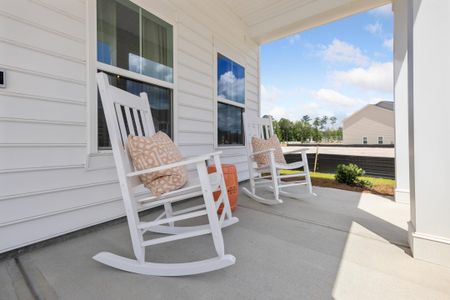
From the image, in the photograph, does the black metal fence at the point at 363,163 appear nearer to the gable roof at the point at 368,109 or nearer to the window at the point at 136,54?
the window at the point at 136,54

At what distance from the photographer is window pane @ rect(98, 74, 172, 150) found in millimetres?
1948

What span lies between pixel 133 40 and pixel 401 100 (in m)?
2.96

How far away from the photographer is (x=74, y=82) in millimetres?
1746

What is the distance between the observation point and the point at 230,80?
12.1 feet

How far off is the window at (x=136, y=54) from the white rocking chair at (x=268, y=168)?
107 cm

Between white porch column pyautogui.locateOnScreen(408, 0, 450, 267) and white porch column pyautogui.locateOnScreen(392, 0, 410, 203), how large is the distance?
1446 mm

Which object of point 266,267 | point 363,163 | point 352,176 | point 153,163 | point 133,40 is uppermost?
point 133,40

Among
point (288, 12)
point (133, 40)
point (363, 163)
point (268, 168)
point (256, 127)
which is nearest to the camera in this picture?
point (133, 40)

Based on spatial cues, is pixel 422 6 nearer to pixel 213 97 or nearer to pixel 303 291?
pixel 303 291

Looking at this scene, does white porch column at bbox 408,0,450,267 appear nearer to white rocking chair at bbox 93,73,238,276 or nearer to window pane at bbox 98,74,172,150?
white rocking chair at bbox 93,73,238,276

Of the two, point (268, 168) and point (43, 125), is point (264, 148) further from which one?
point (43, 125)

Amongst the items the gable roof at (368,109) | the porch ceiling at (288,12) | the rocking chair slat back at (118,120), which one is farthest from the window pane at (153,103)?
the gable roof at (368,109)

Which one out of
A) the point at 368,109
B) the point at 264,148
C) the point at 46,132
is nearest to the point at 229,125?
the point at 264,148

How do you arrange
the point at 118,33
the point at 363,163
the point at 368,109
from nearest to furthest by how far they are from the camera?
the point at 118,33, the point at 363,163, the point at 368,109
